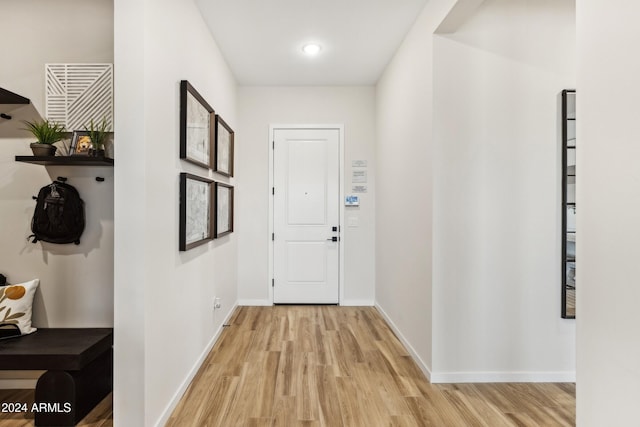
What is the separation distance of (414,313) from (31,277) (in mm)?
2611

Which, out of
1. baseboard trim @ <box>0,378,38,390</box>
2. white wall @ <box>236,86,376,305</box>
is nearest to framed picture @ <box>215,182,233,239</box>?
white wall @ <box>236,86,376,305</box>

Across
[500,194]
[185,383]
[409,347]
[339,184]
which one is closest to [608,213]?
[500,194]

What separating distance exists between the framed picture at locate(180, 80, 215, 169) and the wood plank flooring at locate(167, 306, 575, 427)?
1.53 metres

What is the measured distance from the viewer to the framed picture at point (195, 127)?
2141mm

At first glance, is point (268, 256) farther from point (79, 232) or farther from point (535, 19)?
point (535, 19)

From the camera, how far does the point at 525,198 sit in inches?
92.0

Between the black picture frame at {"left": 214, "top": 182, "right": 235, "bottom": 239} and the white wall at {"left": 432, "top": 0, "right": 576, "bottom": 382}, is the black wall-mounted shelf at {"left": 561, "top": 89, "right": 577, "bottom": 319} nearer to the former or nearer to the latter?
the white wall at {"left": 432, "top": 0, "right": 576, "bottom": 382}

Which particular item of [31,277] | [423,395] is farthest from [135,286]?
[423,395]

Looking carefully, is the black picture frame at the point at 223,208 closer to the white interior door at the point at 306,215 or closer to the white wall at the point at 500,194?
the white interior door at the point at 306,215

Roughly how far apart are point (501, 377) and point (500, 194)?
49.7 inches

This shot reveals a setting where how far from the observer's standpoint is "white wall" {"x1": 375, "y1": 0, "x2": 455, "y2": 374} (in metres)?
2.41

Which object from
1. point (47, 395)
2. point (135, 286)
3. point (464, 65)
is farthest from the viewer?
point (464, 65)

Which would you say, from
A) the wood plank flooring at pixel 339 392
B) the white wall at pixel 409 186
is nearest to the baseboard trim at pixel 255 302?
the wood plank flooring at pixel 339 392

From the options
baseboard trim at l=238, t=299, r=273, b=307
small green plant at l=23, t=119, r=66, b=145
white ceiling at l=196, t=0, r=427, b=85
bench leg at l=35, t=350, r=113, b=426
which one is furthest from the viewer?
baseboard trim at l=238, t=299, r=273, b=307
